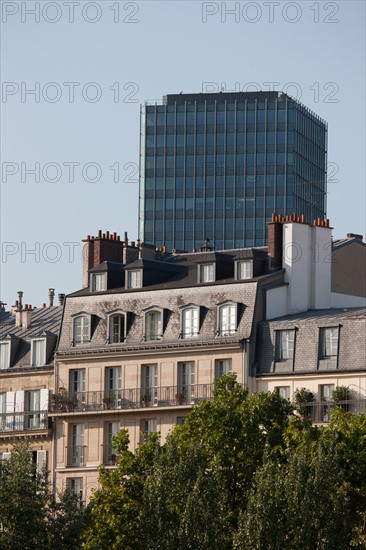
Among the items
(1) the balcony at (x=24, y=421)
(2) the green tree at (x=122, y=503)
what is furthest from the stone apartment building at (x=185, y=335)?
(2) the green tree at (x=122, y=503)

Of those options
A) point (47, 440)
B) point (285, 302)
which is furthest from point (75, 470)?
point (285, 302)

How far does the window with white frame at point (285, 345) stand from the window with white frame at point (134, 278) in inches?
472

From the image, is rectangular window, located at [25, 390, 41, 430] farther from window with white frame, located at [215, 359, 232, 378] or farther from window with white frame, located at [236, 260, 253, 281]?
window with white frame, located at [236, 260, 253, 281]

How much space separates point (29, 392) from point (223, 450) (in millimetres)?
29850

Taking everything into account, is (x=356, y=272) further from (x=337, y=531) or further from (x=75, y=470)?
(x=337, y=531)

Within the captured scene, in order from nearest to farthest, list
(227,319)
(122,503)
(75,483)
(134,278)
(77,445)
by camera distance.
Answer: (122,503)
(227,319)
(75,483)
(77,445)
(134,278)

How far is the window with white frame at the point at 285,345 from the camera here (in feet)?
438

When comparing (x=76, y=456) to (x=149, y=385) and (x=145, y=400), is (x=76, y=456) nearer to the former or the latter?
(x=145, y=400)

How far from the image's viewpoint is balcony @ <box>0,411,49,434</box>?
143875 millimetres

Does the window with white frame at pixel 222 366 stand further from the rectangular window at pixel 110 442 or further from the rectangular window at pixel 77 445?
the rectangular window at pixel 77 445

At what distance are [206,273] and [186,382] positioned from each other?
6.67 metres

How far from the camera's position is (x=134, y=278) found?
14275 cm

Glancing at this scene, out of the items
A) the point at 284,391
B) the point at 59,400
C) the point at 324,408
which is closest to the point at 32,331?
the point at 59,400

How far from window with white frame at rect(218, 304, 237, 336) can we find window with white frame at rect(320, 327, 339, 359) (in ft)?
19.7
